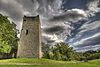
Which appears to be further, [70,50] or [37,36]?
[70,50]

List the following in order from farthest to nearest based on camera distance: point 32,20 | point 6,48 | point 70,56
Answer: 1. point 70,56
2. point 32,20
3. point 6,48

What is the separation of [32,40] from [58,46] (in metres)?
14.2

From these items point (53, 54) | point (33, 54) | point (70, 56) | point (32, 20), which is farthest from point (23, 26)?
point (70, 56)

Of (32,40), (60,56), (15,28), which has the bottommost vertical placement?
(60,56)

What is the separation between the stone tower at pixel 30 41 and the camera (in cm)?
5725

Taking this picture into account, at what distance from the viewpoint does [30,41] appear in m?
57.8

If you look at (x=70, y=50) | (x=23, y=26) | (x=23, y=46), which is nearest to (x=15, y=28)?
(x=23, y=26)

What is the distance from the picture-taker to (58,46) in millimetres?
68438

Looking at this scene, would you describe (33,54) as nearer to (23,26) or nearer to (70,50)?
(23,26)

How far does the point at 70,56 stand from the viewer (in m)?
68.2

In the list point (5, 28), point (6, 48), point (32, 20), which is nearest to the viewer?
point (6, 48)

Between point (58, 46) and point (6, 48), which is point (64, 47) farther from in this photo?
point (6, 48)

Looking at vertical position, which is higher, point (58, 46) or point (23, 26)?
point (23, 26)

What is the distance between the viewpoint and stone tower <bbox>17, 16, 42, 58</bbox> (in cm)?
5725
